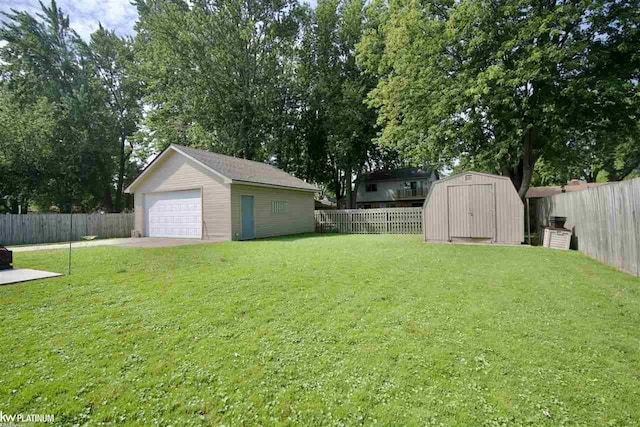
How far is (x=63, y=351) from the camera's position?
2.98 m

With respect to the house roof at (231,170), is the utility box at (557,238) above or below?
below

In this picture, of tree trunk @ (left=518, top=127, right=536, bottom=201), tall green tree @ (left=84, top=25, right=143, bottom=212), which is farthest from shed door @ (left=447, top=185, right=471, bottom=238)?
tall green tree @ (left=84, top=25, right=143, bottom=212)

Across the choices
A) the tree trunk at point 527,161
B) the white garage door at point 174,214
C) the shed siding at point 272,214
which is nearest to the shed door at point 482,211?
the tree trunk at point 527,161

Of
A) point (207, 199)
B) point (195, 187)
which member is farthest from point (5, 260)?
point (195, 187)

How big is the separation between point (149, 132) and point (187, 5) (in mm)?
10936

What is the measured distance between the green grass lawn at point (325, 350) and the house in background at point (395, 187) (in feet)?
92.9

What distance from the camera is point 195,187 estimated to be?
559 inches

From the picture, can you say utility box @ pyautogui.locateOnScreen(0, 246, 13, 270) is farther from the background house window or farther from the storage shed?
the storage shed

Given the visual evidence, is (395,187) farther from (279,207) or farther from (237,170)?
(237,170)

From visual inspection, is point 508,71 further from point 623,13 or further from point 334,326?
point 334,326

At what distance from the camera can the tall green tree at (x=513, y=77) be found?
11.5m

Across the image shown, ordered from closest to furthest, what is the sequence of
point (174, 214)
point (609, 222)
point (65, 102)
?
point (609, 222)
point (174, 214)
point (65, 102)

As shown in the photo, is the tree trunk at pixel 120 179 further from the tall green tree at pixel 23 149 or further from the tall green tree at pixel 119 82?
the tall green tree at pixel 23 149

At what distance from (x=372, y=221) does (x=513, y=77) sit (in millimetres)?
9250
